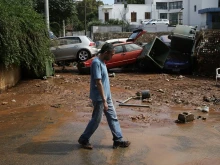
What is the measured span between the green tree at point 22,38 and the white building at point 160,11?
44.6 metres

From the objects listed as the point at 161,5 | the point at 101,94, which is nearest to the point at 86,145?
the point at 101,94

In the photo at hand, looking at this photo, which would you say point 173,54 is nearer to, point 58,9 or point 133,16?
point 58,9

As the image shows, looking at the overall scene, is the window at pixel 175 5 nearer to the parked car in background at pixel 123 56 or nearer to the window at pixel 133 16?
the window at pixel 133 16

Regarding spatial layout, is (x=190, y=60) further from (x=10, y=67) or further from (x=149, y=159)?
(x=149, y=159)

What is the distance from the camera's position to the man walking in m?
5.71

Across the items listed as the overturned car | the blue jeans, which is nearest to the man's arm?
the blue jeans

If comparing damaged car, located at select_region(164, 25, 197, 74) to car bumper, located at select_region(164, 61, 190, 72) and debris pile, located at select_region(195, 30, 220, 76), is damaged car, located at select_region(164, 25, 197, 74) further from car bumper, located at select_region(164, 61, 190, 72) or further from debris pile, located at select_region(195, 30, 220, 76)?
debris pile, located at select_region(195, 30, 220, 76)

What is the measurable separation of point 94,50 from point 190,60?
4814 mm

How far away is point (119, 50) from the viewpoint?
17375mm

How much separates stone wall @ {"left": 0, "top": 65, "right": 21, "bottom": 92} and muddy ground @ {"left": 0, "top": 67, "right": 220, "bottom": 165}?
252 mm

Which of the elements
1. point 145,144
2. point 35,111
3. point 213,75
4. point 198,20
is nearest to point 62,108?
point 35,111

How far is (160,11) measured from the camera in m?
69.1

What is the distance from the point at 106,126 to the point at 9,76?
19.7ft

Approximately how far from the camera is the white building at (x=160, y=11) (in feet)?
185
